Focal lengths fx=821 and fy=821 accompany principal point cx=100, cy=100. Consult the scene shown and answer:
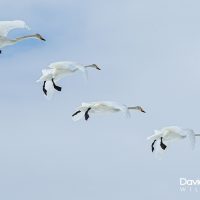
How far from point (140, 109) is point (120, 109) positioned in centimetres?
578

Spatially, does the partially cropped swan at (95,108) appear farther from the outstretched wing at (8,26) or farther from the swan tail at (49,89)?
the outstretched wing at (8,26)

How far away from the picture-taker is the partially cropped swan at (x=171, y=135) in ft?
106

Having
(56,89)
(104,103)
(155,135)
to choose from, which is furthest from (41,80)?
(155,135)

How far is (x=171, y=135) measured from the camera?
3266 cm

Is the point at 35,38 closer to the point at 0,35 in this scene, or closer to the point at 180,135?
the point at 0,35

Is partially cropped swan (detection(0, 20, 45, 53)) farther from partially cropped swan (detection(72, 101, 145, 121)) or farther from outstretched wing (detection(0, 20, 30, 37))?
partially cropped swan (detection(72, 101, 145, 121))

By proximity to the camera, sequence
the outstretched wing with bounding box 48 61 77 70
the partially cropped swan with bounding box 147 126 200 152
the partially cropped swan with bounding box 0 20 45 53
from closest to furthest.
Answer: the partially cropped swan with bounding box 0 20 45 53 < the outstretched wing with bounding box 48 61 77 70 < the partially cropped swan with bounding box 147 126 200 152

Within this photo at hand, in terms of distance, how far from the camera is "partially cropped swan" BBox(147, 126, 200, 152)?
106ft

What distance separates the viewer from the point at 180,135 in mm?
32344

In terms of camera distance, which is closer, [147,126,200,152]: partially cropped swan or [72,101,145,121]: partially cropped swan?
[72,101,145,121]: partially cropped swan

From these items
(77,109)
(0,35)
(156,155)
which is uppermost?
(0,35)

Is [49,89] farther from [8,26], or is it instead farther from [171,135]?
[171,135]

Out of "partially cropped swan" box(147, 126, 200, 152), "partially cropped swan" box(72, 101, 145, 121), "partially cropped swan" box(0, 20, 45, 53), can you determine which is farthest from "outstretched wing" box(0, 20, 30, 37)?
"partially cropped swan" box(147, 126, 200, 152)

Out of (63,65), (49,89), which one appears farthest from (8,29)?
(49,89)
